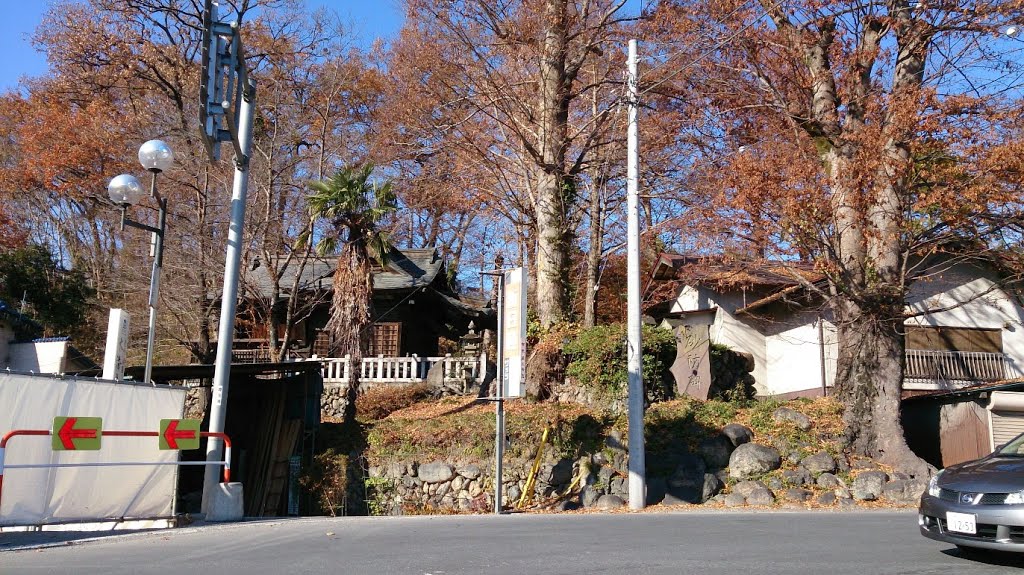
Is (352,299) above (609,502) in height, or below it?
above

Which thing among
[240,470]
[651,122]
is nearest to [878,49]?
[651,122]

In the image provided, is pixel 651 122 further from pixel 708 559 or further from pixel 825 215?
pixel 708 559

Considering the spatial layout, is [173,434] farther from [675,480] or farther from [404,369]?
[404,369]

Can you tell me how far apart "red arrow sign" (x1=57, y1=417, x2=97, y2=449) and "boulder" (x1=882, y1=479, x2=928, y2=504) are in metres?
13.8

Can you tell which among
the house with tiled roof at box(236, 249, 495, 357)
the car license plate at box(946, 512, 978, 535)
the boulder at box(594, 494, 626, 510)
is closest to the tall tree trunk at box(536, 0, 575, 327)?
the boulder at box(594, 494, 626, 510)

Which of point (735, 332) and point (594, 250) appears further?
point (735, 332)

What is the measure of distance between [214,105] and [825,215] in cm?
1171

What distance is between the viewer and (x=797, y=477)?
1603cm

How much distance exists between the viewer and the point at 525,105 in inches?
884

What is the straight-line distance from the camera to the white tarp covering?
988 cm

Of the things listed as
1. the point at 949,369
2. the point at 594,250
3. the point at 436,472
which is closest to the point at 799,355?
the point at 949,369

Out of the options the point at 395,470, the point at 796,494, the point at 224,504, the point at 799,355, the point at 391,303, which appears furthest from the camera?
the point at 391,303

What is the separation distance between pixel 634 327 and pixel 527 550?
25.9 feet

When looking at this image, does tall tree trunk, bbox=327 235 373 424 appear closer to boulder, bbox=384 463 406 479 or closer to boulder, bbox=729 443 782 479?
boulder, bbox=384 463 406 479
